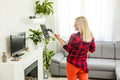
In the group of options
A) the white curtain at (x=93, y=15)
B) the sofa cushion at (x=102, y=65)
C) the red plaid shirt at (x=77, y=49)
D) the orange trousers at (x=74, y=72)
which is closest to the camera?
the red plaid shirt at (x=77, y=49)

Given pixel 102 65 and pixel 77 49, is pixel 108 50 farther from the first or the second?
pixel 77 49

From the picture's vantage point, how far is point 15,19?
12.6 ft

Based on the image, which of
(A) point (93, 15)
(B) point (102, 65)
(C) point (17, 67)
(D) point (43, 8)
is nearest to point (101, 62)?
(B) point (102, 65)

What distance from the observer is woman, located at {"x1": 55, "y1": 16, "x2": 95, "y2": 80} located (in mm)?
2988

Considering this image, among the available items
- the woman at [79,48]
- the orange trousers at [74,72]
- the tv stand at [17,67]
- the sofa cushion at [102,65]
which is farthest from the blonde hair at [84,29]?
the sofa cushion at [102,65]

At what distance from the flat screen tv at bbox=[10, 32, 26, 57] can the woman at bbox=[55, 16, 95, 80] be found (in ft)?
3.18

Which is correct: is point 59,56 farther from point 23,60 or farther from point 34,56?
point 23,60

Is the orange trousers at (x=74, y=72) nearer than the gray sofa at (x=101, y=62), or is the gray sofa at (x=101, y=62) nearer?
the orange trousers at (x=74, y=72)

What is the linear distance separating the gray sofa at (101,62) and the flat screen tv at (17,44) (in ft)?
4.03

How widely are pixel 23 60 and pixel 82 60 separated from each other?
37.5 inches

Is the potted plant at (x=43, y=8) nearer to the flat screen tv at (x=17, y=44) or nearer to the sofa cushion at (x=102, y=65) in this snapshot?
the flat screen tv at (x=17, y=44)

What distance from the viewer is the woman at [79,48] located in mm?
2988

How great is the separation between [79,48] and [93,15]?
8.97ft

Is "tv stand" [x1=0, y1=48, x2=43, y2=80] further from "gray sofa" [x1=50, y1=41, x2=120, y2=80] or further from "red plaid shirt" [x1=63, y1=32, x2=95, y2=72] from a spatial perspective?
"gray sofa" [x1=50, y1=41, x2=120, y2=80]
